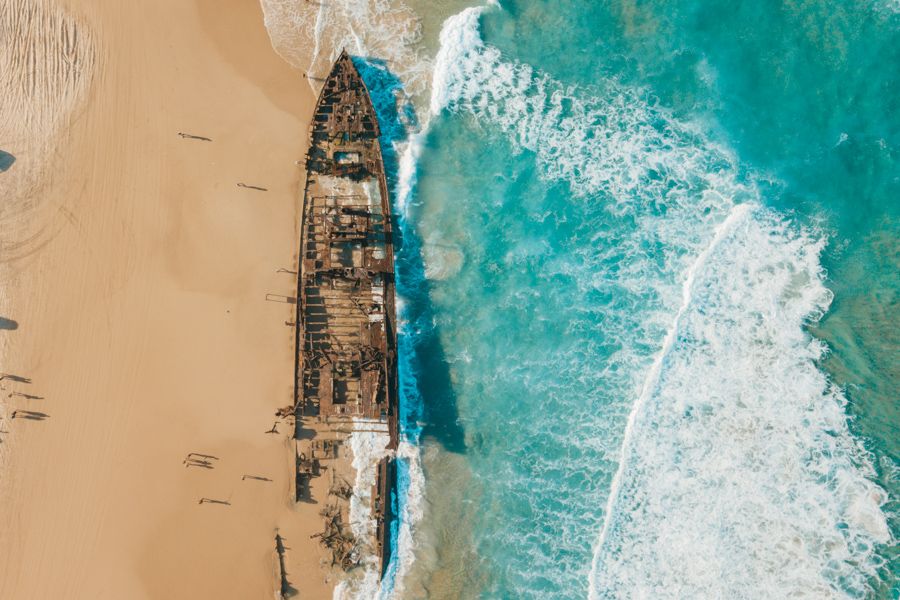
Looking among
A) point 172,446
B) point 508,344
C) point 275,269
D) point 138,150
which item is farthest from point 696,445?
point 138,150

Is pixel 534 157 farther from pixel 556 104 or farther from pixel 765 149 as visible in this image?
pixel 765 149

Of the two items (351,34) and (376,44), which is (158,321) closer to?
(351,34)

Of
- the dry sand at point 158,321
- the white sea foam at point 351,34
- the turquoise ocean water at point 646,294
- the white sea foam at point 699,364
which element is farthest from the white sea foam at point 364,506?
the white sea foam at point 351,34

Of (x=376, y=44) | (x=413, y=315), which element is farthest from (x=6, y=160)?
(x=413, y=315)

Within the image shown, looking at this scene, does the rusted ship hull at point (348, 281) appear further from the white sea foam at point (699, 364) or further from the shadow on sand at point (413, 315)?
the white sea foam at point (699, 364)

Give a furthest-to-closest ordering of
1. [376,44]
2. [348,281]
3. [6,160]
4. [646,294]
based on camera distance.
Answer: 1. [376,44]
2. [6,160]
3. [646,294]
4. [348,281]
